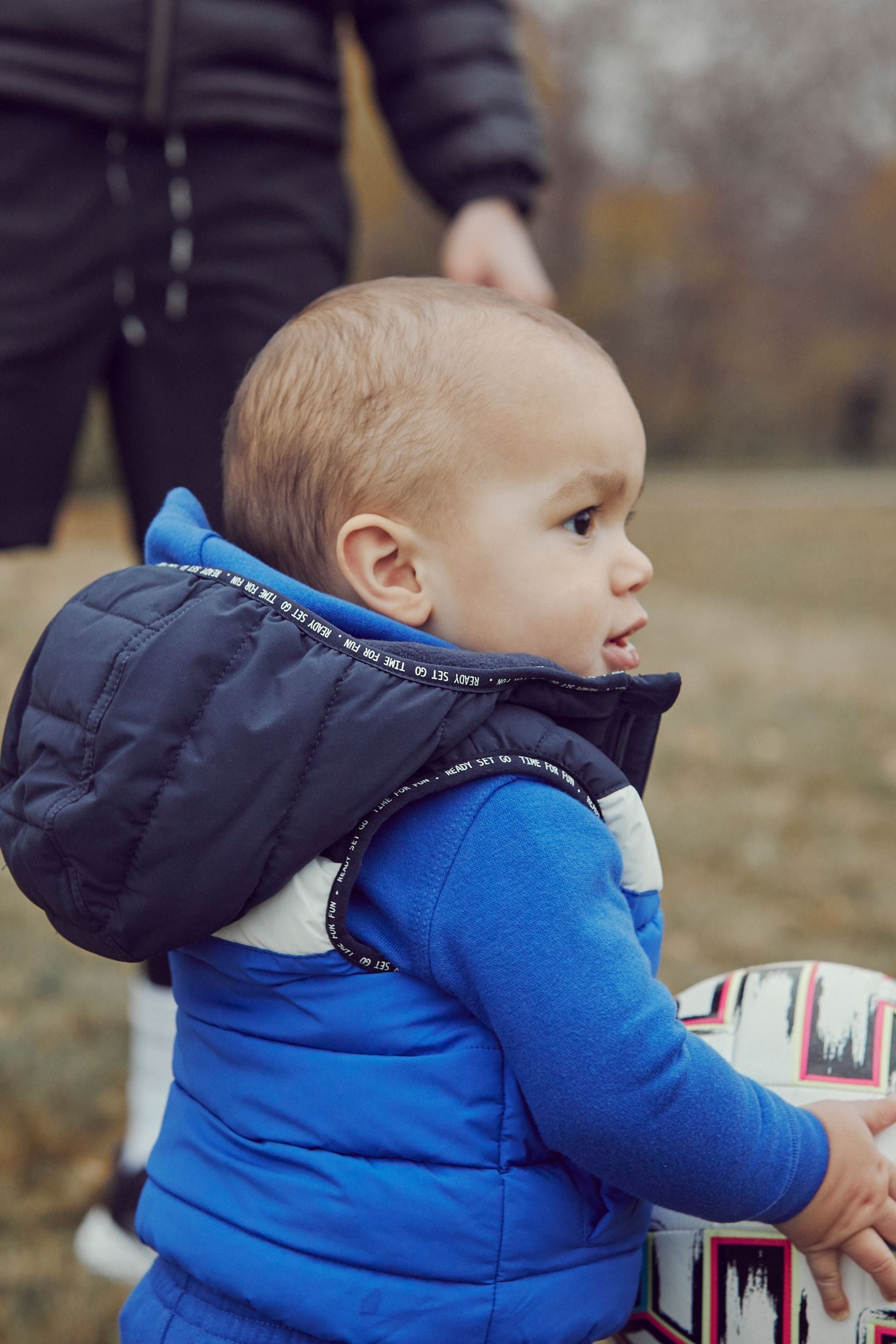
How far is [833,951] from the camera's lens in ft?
A: 11.1

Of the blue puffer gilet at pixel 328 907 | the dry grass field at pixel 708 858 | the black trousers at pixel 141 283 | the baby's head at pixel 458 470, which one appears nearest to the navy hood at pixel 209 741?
the blue puffer gilet at pixel 328 907

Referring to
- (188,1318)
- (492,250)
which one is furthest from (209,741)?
(492,250)

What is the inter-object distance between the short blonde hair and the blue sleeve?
0.32 metres

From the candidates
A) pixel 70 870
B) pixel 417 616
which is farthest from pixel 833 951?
pixel 70 870

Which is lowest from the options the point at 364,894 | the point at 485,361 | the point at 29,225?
the point at 364,894

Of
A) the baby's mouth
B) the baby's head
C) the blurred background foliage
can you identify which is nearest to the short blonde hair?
the baby's head

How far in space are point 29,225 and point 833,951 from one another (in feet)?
8.19

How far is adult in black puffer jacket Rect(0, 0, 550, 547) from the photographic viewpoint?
6.61 feet

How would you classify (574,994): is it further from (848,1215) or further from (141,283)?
(141,283)

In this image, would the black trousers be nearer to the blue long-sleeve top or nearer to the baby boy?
the baby boy

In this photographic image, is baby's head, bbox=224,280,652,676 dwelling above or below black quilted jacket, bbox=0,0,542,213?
below

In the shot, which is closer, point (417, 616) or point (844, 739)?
point (417, 616)

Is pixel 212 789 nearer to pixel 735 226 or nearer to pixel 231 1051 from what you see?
pixel 231 1051

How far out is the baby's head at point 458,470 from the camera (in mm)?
1338
